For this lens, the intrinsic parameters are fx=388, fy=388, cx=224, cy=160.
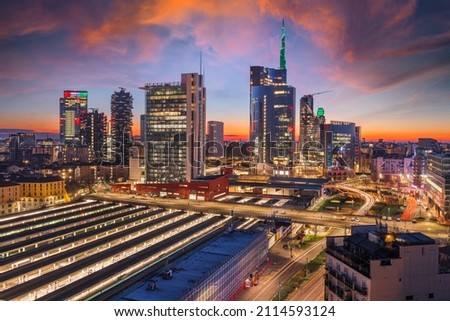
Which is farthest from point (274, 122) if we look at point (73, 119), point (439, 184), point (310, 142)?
point (439, 184)

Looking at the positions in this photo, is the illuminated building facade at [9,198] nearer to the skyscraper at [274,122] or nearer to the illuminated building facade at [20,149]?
the illuminated building facade at [20,149]

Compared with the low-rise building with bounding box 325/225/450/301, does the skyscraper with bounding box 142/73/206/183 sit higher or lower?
higher

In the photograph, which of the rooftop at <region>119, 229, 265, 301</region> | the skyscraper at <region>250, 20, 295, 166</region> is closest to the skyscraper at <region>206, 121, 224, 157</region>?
the skyscraper at <region>250, 20, 295, 166</region>

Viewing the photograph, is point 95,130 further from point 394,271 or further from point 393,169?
point 394,271

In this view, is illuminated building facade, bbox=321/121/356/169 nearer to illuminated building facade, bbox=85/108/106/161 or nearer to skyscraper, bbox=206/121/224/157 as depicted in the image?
skyscraper, bbox=206/121/224/157

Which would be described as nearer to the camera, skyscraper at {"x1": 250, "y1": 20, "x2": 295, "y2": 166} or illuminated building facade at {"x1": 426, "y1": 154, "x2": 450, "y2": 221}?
illuminated building facade at {"x1": 426, "y1": 154, "x2": 450, "y2": 221}
